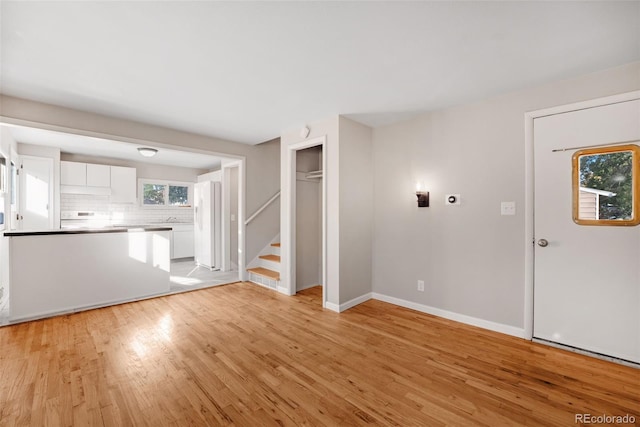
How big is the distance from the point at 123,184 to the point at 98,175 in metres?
0.47

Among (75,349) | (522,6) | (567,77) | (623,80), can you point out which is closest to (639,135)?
(623,80)

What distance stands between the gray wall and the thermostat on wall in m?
3.11

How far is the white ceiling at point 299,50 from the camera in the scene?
5.29 ft

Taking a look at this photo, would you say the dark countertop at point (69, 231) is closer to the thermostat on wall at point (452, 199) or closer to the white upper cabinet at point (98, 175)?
the white upper cabinet at point (98, 175)

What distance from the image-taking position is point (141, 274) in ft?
12.5

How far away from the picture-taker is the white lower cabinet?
650cm

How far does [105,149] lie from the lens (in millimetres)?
5180

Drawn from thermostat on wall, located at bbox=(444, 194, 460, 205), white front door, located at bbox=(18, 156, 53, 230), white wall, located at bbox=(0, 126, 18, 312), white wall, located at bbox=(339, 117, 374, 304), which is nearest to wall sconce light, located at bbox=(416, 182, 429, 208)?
thermostat on wall, located at bbox=(444, 194, 460, 205)

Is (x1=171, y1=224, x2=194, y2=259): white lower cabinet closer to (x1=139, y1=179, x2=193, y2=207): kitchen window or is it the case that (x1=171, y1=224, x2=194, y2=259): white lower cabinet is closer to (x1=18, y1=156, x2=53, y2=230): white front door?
(x1=139, y1=179, x2=193, y2=207): kitchen window

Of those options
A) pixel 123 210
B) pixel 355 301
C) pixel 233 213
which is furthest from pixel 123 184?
pixel 355 301

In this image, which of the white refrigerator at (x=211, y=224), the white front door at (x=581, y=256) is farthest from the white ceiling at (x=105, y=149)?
the white front door at (x=581, y=256)

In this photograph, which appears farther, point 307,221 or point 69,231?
point 307,221

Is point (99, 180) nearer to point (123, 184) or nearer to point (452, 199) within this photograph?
point (123, 184)

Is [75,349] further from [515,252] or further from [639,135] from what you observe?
[639,135]
